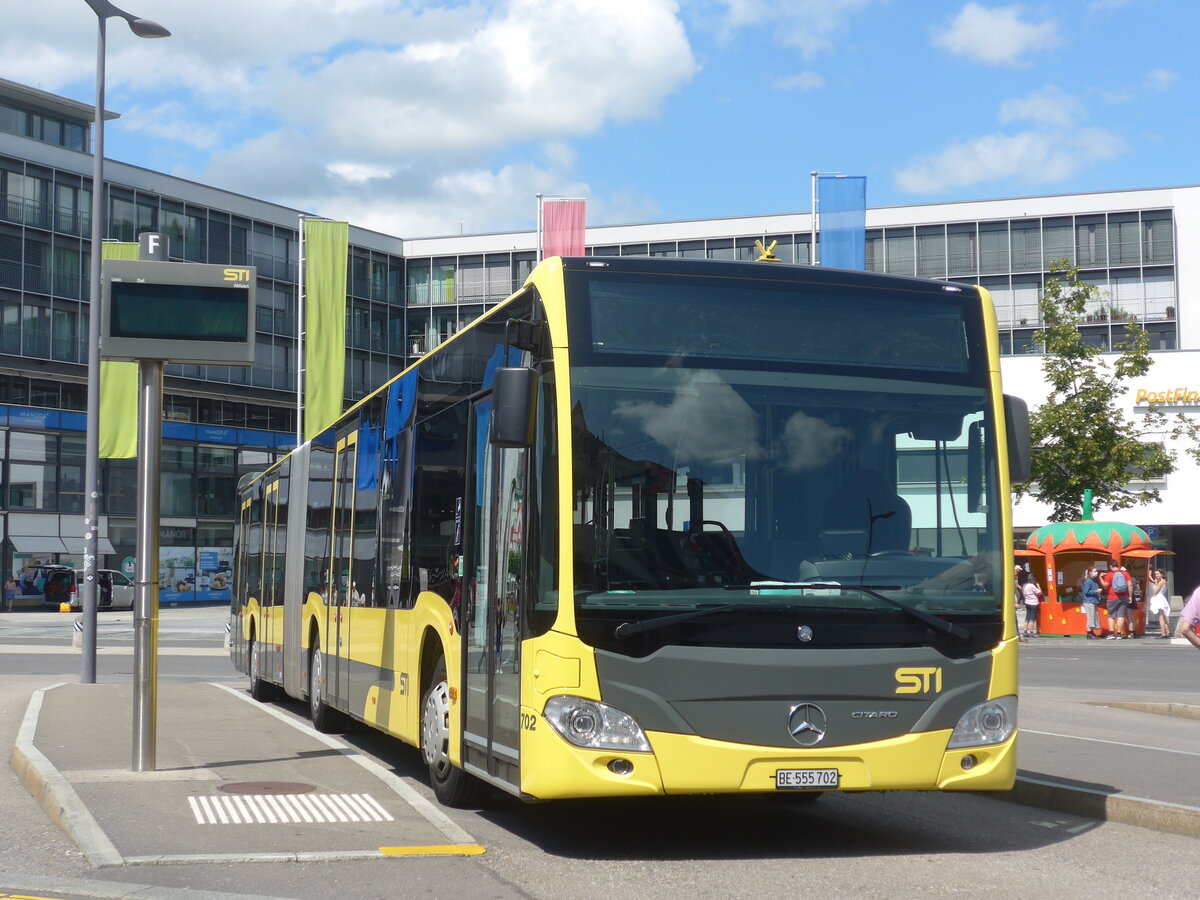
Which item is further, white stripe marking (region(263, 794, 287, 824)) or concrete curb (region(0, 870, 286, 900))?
white stripe marking (region(263, 794, 287, 824))

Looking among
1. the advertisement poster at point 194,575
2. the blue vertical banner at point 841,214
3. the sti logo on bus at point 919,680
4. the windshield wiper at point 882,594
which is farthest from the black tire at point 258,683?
the advertisement poster at point 194,575

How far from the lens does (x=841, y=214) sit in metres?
37.3

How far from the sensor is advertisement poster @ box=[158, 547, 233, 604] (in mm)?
59281

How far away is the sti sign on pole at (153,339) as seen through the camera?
405 inches

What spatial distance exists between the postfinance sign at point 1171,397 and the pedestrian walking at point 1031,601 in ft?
63.4

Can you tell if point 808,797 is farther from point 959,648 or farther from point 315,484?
point 315,484

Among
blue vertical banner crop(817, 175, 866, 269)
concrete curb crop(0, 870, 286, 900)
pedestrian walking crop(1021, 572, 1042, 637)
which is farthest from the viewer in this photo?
blue vertical banner crop(817, 175, 866, 269)

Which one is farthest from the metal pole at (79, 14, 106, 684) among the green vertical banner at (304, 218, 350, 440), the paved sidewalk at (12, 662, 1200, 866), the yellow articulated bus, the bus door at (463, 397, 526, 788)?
the green vertical banner at (304, 218, 350, 440)

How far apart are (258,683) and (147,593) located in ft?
31.3

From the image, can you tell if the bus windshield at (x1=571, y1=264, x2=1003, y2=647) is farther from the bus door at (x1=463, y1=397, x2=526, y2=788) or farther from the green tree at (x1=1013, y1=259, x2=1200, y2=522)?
the green tree at (x1=1013, y1=259, x2=1200, y2=522)

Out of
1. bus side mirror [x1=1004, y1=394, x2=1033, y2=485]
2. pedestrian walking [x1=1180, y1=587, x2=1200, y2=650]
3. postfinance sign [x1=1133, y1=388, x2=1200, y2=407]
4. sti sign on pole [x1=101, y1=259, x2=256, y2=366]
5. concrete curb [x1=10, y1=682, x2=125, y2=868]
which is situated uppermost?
postfinance sign [x1=1133, y1=388, x2=1200, y2=407]

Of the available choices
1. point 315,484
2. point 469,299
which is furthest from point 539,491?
point 469,299

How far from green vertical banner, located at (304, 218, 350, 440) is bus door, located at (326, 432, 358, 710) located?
3018 centimetres

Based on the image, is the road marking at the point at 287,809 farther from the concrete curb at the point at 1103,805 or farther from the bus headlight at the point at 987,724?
the concrete curb at the point at 1103,805
